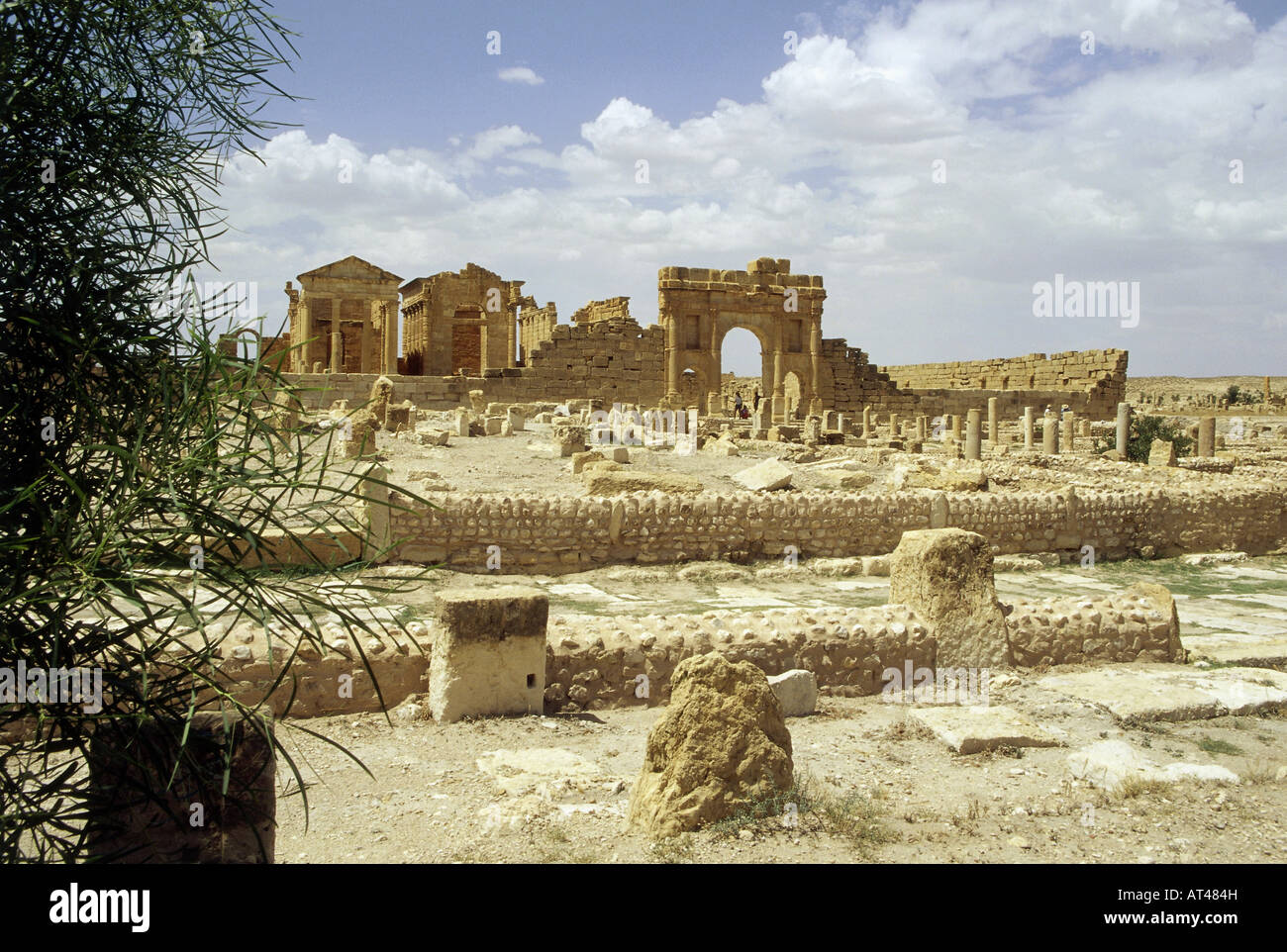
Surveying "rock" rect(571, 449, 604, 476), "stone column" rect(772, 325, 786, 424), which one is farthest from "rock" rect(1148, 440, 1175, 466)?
"stone column" rect(772, 325, 786, 424)

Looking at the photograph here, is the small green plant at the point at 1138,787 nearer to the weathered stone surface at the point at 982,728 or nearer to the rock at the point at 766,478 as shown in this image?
the weathered stone surface at the point at 982,728

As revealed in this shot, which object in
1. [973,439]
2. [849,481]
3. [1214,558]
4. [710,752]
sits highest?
[973,439]

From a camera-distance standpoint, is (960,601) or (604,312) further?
(604,312)

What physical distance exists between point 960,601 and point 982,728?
5.13 ft

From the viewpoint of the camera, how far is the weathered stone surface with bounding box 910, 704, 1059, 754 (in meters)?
4.90

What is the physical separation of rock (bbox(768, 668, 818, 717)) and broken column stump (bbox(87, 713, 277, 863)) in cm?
333

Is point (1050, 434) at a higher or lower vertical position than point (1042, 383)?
lower

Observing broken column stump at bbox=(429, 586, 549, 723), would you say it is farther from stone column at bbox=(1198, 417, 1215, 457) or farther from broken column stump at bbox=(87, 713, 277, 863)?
stone column at bbox=(1198, 417, 1215, 457)

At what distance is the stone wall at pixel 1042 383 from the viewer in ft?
115

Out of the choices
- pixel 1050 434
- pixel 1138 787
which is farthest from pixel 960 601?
pixel 1050 434

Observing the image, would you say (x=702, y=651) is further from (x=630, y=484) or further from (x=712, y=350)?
(x=712, y=350)

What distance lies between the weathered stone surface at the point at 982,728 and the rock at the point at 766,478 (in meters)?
7.48

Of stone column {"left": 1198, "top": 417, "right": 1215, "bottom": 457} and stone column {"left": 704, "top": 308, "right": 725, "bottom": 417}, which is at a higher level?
stone column {"left": 704, "top": 308, "right": 725, "bottom": 417}

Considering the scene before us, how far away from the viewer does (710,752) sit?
157 inches
